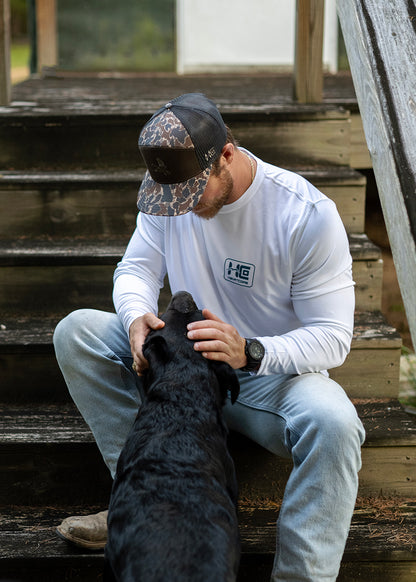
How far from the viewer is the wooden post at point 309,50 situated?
139 inches

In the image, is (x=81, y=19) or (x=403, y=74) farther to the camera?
(x=81, y=19)

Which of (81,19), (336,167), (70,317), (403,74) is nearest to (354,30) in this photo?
(403,74)

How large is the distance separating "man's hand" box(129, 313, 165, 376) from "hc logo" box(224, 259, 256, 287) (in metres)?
0.35

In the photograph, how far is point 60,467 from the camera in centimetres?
258

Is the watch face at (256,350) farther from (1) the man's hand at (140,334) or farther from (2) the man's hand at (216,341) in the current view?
(1) the man's hand at (140,334)

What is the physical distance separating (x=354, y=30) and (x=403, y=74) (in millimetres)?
342

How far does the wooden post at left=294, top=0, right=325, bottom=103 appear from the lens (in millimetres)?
3542

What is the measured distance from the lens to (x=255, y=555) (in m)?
2.28

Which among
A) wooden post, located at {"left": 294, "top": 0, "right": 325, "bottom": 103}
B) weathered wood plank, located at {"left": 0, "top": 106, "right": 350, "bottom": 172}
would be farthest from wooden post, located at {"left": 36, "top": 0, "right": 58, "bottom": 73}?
wooden post, located at {"left": 294, "top": 0, "right": 325, "bottom": 103}

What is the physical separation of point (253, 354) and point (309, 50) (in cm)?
216

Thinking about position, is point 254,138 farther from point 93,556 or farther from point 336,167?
point 93,556

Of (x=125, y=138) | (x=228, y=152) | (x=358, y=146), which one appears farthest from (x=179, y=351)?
(x=358, y=146)

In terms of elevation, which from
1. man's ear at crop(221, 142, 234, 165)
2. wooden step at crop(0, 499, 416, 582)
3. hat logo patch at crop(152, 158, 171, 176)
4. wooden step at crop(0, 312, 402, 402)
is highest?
man's ear at crop(221, 142, 234, 165)

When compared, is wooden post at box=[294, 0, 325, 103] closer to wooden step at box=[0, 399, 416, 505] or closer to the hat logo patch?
the hat logo patch
